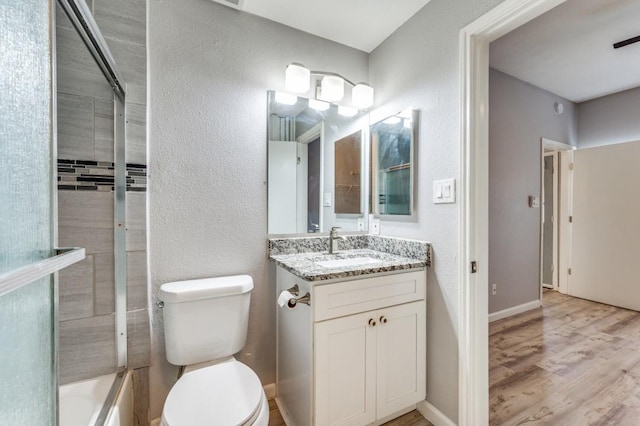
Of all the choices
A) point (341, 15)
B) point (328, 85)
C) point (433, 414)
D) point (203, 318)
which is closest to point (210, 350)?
point (203, 318)

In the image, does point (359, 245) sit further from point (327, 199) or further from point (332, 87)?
point (332, 87)

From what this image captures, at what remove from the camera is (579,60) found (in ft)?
7.93

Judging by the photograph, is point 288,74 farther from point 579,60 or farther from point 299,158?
point 579,60

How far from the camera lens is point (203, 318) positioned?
1.31 m

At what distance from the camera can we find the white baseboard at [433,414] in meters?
1.38

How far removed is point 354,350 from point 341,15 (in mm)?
1840

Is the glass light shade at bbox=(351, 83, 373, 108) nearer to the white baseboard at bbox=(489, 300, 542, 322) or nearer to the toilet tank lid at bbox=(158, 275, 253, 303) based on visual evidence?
the toilet tank lid at bbox=(158, 275, 253, 303)

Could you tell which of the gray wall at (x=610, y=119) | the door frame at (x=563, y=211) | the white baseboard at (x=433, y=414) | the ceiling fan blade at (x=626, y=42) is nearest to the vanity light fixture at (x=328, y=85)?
the white baseboard at (x=433, y=414)

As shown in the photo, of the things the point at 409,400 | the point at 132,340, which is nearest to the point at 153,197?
the point at 132,340

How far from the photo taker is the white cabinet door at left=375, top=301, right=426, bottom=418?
135 centimetres

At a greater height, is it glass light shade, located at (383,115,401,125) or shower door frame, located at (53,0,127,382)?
glass light shade, located at (383,115,401,125)

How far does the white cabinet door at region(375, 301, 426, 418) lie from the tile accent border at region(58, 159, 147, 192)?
1368mm

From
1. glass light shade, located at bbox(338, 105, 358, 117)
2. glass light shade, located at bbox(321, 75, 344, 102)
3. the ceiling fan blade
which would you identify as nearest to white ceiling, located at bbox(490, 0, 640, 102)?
the ceiling fan blade

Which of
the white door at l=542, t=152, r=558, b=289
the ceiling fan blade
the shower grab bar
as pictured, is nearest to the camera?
the shower grab bar
